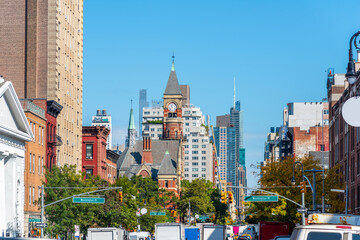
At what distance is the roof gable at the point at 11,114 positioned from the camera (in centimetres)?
6419

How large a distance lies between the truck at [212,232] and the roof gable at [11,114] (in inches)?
738

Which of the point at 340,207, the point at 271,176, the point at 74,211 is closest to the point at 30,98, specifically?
the point at 74,211

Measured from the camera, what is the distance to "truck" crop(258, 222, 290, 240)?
196 feet

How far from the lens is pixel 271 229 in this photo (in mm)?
60000

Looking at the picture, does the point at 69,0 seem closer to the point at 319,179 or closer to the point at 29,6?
the point at 29,6

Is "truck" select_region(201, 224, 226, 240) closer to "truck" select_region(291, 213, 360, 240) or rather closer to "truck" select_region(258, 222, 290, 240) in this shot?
"truck" select_region(258, 222, 290, 240)

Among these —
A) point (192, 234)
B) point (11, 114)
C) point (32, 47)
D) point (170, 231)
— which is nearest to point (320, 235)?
point (170, 231)

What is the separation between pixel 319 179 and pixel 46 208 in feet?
105

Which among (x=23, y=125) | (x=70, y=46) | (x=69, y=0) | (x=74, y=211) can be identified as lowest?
(x=74, y=211)

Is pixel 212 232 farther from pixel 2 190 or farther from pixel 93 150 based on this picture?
pixel 93 150

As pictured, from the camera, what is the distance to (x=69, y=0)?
104 metres

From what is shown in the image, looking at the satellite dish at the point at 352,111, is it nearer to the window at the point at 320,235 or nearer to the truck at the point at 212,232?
the window at the point at 320,235

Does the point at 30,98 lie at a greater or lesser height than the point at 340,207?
greater

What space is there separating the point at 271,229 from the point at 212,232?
9.73 metres
